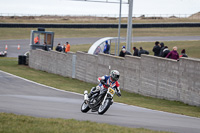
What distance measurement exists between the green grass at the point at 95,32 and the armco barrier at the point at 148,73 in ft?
104

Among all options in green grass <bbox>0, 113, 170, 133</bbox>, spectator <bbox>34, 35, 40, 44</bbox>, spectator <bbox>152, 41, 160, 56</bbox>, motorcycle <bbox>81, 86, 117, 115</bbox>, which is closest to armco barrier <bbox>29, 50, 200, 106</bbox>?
spectator <bbox>152, 41, 160, 56</bbox>

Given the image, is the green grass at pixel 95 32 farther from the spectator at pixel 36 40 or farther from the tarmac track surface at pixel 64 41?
the spectator at pixel 36 40

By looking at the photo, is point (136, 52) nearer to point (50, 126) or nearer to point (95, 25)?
point (50, 126)

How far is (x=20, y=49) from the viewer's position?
2089 inches

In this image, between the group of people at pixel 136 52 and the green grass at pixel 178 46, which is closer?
the group of people at pixel 136 52

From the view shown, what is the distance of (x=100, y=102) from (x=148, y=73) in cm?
866

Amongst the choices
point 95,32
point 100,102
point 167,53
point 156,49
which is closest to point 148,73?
point 167,53

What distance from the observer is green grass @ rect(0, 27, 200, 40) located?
61.3m

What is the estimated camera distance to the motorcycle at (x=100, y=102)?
12.5 metres

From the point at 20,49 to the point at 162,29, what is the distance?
2316cm

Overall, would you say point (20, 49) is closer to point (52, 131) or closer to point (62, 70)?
point (62, 70)

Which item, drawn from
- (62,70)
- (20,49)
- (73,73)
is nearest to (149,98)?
(73,73)

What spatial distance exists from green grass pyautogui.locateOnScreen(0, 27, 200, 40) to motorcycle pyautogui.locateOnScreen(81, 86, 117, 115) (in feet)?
155

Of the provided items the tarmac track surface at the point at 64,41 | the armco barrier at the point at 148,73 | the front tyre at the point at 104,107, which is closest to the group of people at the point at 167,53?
the armco barrier at the point at 148,73
